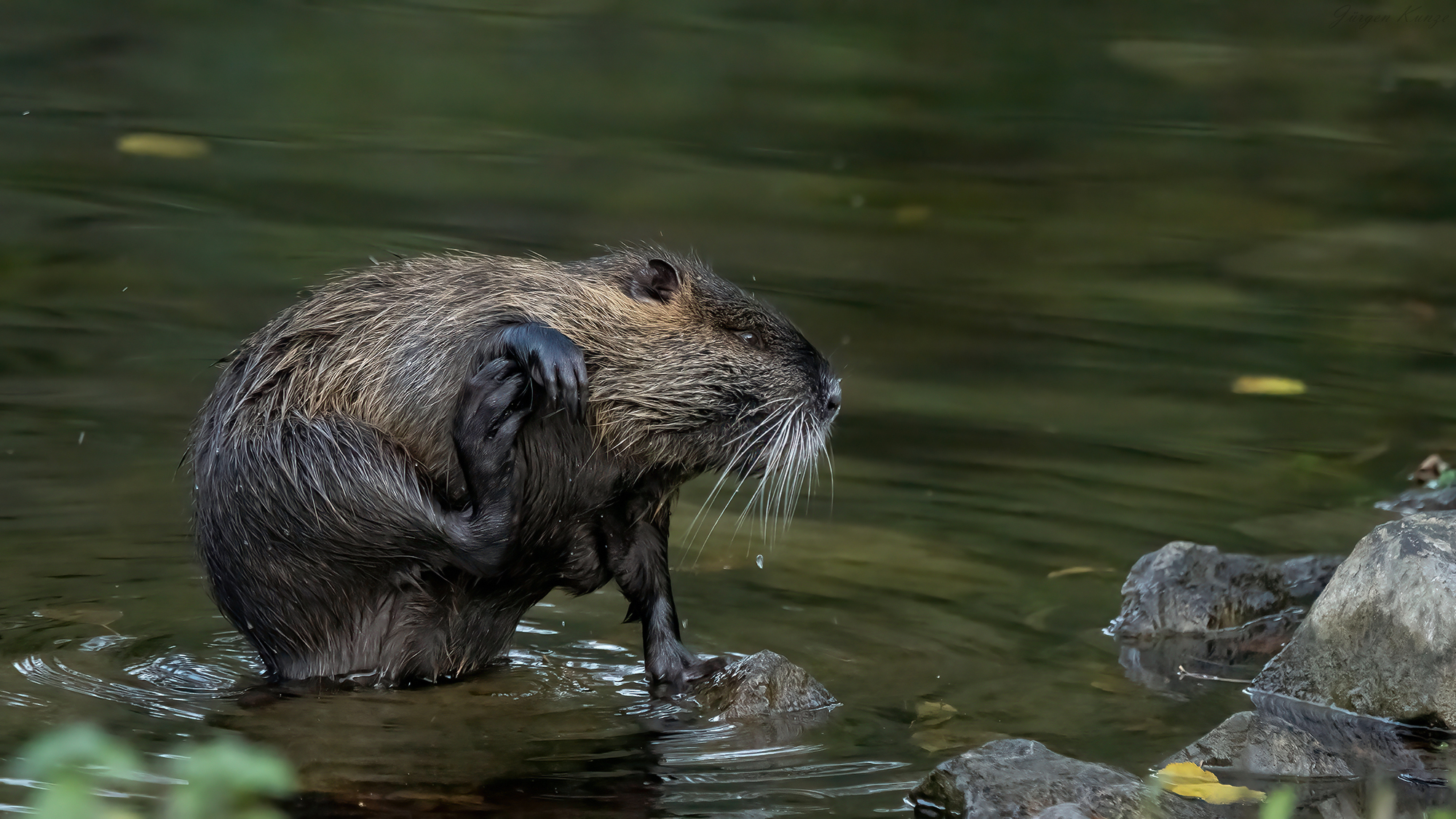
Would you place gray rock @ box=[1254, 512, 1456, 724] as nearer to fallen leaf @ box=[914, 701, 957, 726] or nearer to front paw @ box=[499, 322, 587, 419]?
fallen leaf @ box=[914, 701, 957, 726]

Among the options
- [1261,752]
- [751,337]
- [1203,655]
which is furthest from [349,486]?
[1203,655]

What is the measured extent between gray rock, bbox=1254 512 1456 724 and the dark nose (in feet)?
3.66

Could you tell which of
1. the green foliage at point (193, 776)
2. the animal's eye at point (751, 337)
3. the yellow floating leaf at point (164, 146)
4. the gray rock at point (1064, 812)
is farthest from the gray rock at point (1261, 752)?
the yellow floating leaf at point (164, 146)

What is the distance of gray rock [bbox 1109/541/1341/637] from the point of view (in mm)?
4516

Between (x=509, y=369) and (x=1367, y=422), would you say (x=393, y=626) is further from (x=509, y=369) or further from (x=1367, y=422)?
(x=1367, y=422)

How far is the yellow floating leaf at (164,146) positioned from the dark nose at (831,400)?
193 inches

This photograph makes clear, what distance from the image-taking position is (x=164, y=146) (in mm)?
8188

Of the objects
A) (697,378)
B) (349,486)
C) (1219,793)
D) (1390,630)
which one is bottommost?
(1219,793)

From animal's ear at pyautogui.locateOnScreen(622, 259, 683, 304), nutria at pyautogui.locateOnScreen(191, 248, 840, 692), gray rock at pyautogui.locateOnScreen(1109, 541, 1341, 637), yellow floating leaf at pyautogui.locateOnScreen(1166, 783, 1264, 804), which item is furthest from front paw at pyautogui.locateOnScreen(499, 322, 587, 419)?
gray rock at pyautogui.locateOnScreen(1109, 541, 1341, 637)

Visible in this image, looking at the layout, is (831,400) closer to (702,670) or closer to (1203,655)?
(702,670)

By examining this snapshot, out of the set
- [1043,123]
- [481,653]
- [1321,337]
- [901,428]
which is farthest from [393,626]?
[1043,123]

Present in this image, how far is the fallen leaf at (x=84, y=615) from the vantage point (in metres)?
4.24

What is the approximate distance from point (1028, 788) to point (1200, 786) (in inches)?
14.0

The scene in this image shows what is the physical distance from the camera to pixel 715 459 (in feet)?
13.1
